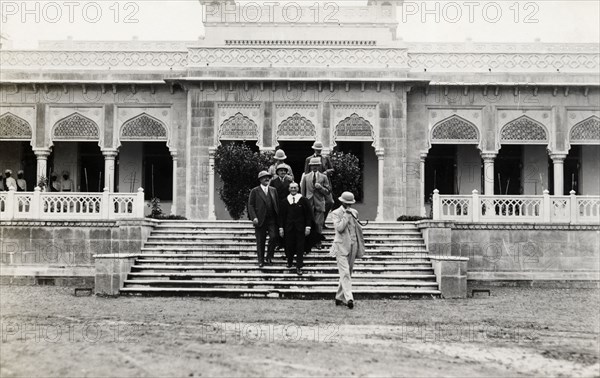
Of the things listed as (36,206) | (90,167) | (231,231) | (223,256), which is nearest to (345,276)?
(223,256)

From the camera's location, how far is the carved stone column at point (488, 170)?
64.1 ft

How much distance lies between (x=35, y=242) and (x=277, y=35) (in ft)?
31.4

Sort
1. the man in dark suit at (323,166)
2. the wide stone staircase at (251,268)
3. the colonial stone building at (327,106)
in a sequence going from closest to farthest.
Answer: the wide stone staircase at (251,268), the man in dark suit at (323,166), the colonial stone building at (327,106)

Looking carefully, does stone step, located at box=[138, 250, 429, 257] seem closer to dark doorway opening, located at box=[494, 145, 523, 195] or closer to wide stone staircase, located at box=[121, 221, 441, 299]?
wide stone staircase, located at box=[121, 221, 441, 299]

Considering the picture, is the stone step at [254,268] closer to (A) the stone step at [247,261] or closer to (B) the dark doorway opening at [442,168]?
(A) the stone step at [247,261]

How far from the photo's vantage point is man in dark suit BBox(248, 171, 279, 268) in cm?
1267

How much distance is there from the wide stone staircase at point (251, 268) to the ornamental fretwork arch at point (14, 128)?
6881mm

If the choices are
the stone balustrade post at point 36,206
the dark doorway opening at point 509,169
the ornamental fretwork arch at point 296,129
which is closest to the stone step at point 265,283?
the stone balustrade post at point 36,206

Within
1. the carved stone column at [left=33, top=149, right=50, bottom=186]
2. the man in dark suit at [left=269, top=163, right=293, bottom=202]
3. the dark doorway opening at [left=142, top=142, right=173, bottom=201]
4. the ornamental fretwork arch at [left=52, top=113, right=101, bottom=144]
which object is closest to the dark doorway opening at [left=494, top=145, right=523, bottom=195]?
the dark doorway opening at [left=142, top=142, right=173, bottom=201]

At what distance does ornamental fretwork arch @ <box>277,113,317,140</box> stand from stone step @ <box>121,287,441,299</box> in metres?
7.85

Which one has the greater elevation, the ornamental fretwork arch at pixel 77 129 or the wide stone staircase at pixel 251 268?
the ornamental fretwork arch at pixel 77 129

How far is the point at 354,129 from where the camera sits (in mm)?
19609

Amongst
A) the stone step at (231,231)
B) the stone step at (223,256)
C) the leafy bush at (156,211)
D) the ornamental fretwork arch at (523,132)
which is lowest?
the stone step at (223,256)

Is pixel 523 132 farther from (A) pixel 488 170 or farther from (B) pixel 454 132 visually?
(B) pixel 454 132
